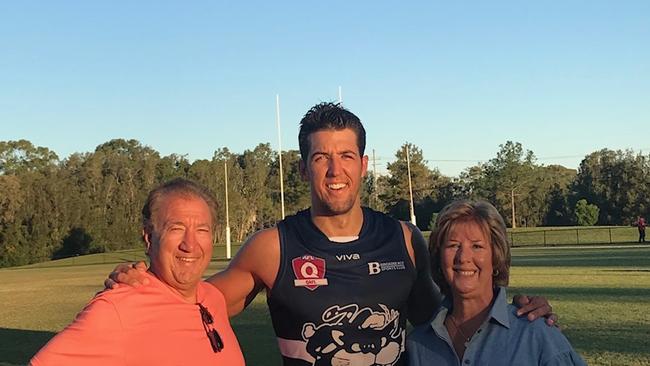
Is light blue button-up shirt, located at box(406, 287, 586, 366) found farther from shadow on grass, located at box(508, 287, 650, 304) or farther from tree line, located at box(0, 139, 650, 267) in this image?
tree line, located at box(0, 139, 650, 267)

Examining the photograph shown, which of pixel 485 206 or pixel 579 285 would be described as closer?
pixel 485 206

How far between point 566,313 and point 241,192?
241ft

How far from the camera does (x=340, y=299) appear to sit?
11.4 feet

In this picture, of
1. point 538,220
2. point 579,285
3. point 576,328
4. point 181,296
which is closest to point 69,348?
point 181,296

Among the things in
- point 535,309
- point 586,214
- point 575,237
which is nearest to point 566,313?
point 535,309

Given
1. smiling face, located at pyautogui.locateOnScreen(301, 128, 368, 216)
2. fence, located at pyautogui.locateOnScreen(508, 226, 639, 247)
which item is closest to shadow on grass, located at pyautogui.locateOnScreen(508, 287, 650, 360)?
smiling face, located at pyautogui.locateOnScreen(301, 128, 368, 216)

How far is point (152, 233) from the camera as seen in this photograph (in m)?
2.91

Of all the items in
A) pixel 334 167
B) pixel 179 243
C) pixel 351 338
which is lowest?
pixel 351 338

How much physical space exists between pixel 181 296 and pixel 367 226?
1227 millimetres

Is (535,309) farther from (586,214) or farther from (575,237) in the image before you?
(586,214)

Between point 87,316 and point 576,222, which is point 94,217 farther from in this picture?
point 87,316

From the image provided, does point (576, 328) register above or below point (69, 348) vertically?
below

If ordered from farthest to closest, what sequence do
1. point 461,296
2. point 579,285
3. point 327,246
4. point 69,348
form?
point 579,285
point 327,246
point 461,296
point 69,348

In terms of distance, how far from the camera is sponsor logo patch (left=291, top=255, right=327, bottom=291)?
11.5 feet
